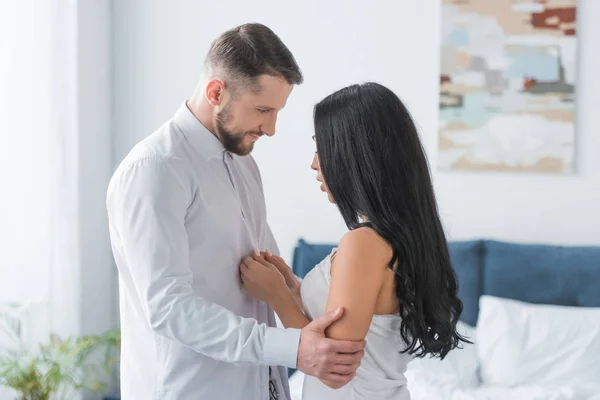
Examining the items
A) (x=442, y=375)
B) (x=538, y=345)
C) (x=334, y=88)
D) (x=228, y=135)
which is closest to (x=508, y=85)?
(x=334, y=88)

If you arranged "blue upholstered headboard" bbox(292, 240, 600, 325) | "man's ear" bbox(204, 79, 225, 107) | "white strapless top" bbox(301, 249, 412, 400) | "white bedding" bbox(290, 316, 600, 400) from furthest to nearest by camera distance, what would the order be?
"blue upholstered headboard" bbox(292, 240, 600, 325) < "white bedding" bbox(290, 316, 600, 400) < "man's ear" bbox(204, 79, 225, 107) < "white strapless top" bbox(301, 249, 412, 400)

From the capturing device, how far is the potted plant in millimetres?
3051

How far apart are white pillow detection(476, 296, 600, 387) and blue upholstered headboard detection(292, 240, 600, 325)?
11 cm

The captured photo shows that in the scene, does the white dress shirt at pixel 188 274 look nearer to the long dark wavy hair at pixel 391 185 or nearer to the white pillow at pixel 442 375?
the long dark wavy hair at pixel 391 185

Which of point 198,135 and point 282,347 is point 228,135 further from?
point 282,347

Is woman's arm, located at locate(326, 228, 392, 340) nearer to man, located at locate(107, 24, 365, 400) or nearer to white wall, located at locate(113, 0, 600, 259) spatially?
man, located at locate(107, 24, 365, 400)

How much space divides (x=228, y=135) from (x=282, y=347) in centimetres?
55

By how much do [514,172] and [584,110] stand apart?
0.43 metres

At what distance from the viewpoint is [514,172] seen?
3602 millimetres

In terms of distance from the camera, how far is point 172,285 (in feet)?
5.32

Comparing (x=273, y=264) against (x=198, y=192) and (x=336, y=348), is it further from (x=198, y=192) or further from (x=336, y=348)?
(x=336, y=348)

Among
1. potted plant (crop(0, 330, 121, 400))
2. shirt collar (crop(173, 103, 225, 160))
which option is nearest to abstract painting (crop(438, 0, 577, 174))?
potted plant (crop(0, 330, 121, 400))

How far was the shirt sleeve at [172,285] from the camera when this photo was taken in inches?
63.7

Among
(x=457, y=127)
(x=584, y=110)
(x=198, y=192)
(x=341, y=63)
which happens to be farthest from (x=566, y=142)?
(x=198, y=192)
